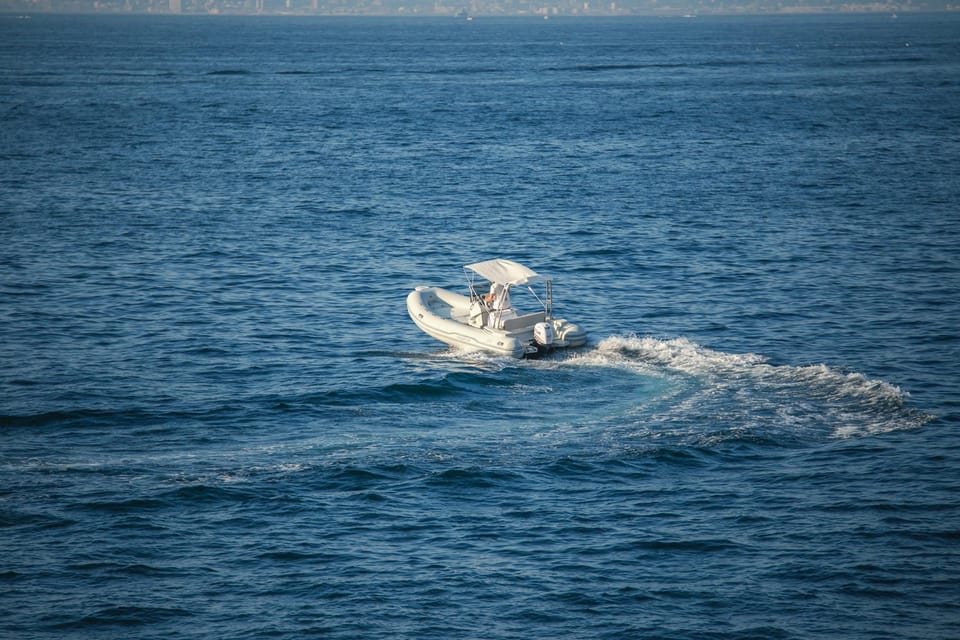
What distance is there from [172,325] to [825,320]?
24920 millimetres

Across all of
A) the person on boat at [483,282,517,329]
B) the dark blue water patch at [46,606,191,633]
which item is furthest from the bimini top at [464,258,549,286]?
the dark blue water patch at [46,606,191,633]

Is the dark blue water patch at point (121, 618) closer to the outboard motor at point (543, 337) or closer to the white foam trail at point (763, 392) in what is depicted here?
the white foam trail at point (763, 392)

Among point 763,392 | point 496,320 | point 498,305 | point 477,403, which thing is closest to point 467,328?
point 496,320

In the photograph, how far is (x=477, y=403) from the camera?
111 feet

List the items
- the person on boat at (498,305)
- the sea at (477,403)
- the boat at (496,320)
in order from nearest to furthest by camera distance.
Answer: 1. the sea at (477,403)
2. the boat at (496,320)
3. the person on boat at (498,305)

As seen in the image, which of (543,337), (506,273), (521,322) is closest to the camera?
(543,337)

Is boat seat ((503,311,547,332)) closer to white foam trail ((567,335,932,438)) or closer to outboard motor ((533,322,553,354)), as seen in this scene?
outboard motor ((533,322,553,354))

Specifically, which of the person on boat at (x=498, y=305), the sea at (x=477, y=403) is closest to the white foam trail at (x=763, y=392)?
the sea at (x=477, y=403)

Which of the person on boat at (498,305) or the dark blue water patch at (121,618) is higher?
the person on boat at (498,305)

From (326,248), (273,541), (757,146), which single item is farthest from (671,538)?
(757,146)

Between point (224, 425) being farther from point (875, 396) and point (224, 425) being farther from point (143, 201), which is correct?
point (143, 201)

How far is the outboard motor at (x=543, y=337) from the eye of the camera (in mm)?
37500

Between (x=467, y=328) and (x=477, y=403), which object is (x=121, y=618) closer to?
(x=477, y=403)

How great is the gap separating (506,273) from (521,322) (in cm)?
189
